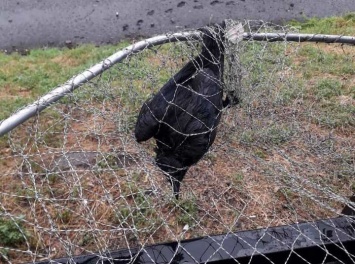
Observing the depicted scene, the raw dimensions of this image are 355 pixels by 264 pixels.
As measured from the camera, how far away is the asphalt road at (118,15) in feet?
14.6

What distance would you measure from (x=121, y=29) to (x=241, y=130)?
101 inches

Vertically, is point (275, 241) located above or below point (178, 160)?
below

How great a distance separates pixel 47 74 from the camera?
3.53 metres

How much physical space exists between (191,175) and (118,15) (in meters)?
2.80

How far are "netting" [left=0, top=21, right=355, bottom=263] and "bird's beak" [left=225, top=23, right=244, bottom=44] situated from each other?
12cm

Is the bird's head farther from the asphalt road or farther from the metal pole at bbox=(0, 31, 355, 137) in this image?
the asphalt road

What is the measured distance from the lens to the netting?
2.10 m

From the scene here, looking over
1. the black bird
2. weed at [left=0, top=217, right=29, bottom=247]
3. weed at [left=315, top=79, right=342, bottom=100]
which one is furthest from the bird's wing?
weed at [left=315, top=79, right=342, bottom=100]

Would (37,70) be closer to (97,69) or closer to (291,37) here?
(97,69)

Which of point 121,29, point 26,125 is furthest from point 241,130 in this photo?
point 121,29

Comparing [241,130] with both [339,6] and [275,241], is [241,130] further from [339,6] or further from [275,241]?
[339,6]

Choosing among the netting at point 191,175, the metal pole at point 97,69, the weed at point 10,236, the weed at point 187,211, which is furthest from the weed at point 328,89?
the weed at point 10,236

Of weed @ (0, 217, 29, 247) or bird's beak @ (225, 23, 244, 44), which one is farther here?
weed @ (0, 217, 29, 247)

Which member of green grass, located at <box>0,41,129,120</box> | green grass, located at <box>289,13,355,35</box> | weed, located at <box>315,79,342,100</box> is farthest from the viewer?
green grass, located at <box>289,13,355,35</box>
